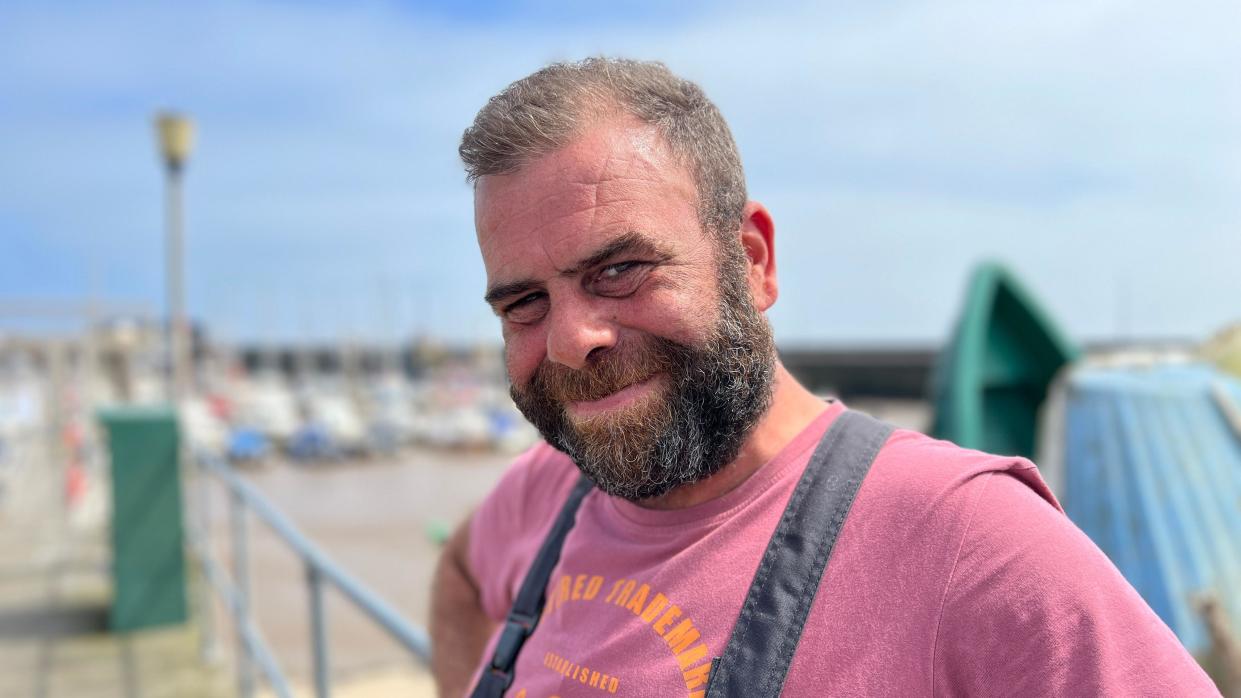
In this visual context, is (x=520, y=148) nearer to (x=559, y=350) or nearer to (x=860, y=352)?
(x=559, y=350)

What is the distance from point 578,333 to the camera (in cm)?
126

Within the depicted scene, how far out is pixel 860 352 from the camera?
125 feet

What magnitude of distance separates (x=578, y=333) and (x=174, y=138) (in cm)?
767

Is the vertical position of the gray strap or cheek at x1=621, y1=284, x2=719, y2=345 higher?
cheek at x1=621, y1=284, x2=719, y2=345

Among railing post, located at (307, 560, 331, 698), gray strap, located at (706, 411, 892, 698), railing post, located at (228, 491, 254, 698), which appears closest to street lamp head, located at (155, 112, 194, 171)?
railing post, located at (228, 491, 254, 698)

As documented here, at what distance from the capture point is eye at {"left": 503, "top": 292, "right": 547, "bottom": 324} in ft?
4.43

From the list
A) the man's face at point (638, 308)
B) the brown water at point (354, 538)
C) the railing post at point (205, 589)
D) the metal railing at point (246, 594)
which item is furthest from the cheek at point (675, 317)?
the railing post at point (205, 589)

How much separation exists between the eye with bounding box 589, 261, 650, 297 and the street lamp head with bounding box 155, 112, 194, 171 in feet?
24.9

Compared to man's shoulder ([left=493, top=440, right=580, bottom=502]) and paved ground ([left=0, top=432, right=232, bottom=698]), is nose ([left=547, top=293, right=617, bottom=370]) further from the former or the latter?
paved ground ([left=0, top=432, right=232, bottom=698])

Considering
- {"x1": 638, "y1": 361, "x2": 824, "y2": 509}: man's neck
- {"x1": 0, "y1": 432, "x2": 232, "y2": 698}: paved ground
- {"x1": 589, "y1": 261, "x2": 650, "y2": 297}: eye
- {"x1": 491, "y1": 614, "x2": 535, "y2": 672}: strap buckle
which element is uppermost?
{"x1": 589, "y1": 261, "x2": 650, "y2": 297}: eye

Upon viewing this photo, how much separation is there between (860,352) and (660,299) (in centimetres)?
3810

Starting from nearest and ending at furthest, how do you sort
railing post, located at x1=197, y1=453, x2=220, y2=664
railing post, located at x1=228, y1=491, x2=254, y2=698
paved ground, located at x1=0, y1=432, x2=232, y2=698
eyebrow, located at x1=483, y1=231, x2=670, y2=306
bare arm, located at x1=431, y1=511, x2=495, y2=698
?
1. eyebrow, located at x1=483, y1=231, x2=670, y2=306
2. bare arm, located at x1=431, y1=511, x2=495, y2=698
3. railing post, located at x1=228, y1=491, x2=254, y2=698
4. paved ground, located at x1=0, y1=432, x2=232, y2=698
5. railing post, located at x1=197, y1=453, x2=220, y2=664

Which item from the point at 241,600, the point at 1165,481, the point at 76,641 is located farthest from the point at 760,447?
the point at 76,641

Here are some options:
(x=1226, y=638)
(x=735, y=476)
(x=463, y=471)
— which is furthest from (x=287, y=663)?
(x=463, y=471)
